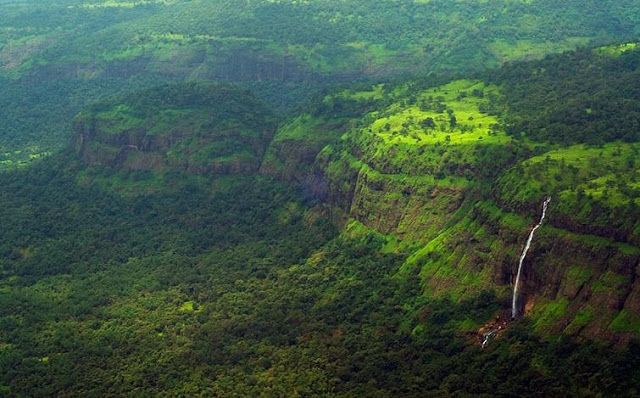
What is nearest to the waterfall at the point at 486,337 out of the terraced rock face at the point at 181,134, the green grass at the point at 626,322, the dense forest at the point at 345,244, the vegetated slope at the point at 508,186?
the dense forest at the point at 345,244

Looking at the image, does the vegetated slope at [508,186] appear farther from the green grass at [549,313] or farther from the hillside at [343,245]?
the hillside at [343,245]

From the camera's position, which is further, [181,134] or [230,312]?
[181,134]

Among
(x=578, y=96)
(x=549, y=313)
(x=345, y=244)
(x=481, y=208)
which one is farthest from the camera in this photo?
(x=578, y=96)

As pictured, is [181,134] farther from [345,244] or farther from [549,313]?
[549,313]

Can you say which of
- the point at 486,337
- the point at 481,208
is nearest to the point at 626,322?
the point at 486,337

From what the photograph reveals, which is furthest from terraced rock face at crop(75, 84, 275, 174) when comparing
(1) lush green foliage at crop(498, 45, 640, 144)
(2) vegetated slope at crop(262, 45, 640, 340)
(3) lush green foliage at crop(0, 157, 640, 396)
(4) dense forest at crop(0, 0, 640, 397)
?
(1) lush green foliage at crop(498, 45, 640, 144)

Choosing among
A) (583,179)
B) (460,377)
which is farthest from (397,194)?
(460,377)

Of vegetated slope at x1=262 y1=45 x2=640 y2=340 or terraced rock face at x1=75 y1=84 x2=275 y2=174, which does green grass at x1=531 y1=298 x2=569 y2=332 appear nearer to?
vegetated slope at x1=262 y1=45 x2=640 y2=340
